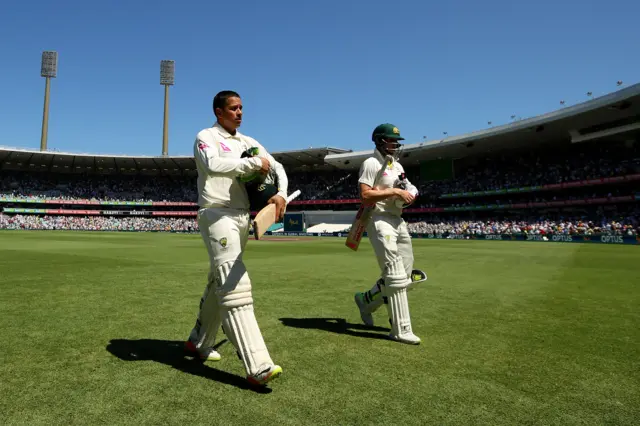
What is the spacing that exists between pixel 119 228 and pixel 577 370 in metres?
72.6

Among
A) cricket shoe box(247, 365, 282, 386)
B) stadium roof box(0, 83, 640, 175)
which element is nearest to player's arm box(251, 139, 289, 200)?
cricket shoe box(247, 365, 282, 386)

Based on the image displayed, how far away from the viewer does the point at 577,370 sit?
3236mm

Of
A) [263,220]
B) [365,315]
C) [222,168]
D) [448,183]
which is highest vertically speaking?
[448,183]

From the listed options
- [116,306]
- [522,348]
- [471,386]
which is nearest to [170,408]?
[471,386]

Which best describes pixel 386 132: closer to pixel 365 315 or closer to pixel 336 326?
pixel 365 315

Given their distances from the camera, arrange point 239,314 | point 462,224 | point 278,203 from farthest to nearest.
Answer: point 462,224 < point 278,203 < point 239,314

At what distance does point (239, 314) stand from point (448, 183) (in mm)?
55983

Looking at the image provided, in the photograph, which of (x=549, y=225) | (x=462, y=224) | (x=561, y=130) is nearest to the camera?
(x=549, y=225)

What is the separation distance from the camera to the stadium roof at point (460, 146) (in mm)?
34250

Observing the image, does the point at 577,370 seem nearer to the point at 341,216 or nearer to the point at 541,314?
the point at 541,314

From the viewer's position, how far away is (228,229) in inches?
124

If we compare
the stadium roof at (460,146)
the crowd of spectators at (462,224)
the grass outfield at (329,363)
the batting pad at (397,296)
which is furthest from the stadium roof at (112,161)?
the batting pad at (397,296)

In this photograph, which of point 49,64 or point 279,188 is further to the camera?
point 49,64

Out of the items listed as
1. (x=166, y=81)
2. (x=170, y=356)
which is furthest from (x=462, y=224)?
(x=166, y=81)
